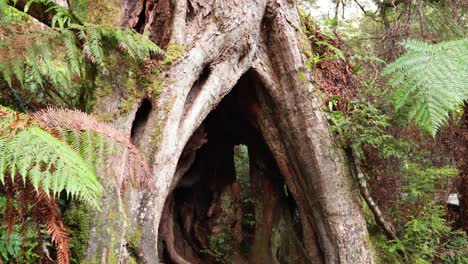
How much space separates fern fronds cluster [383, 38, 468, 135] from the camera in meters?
3.08

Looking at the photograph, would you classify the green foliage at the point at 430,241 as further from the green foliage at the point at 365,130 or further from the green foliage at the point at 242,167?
the green foliage at the point at 242,167

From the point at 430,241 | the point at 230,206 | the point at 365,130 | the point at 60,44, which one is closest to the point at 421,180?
the point at 430,241

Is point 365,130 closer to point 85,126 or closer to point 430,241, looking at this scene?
point 430,241

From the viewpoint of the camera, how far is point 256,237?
21.0 feet

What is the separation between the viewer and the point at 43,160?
158 cm

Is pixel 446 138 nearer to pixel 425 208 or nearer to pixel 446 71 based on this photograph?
pixel 425 208

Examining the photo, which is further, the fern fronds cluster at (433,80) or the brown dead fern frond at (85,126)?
the fern fronds cluster at (433,80)

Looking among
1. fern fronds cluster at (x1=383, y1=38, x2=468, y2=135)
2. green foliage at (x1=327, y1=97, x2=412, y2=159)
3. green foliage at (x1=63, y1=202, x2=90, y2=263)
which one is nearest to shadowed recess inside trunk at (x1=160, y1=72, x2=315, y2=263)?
green foliage at (x1=327, y1=97, x2=412, y2=159)

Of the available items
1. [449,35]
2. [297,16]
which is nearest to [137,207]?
[297,16]

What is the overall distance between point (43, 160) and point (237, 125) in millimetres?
4999

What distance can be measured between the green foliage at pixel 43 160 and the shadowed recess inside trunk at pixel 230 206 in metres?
4.24

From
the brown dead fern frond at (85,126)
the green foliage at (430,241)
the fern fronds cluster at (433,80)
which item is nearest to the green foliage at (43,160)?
the brown dead fern frond at (85,126)

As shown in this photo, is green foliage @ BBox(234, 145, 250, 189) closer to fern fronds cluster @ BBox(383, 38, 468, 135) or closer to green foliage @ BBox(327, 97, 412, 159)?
green foliage @ BBox(327, 97, 412, 159)

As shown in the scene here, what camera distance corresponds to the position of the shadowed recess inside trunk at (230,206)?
628 cm
